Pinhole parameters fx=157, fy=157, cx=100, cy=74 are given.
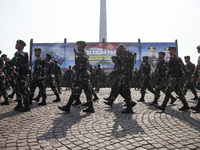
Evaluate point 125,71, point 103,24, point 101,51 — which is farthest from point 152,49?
point 125,71

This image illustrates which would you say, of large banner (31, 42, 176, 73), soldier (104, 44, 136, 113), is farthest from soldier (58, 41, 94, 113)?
large banner (31, 42, 176, 73)

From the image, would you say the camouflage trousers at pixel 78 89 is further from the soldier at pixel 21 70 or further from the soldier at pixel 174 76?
the soldier at pixel 174 76

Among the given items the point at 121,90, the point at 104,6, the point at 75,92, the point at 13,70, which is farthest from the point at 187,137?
the point at 104,6

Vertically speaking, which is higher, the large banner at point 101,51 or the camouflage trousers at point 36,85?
the large banner at point 101,51

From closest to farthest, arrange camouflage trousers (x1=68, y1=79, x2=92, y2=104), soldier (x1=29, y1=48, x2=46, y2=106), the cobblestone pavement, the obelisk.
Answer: the cobblestone pavement < camouflage trousers (x1=68, y1=79, x2=92, y2=104) < soldier (x1=29, y1=48, x2=46, y2=106) < the obelisk

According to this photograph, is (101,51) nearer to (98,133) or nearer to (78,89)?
(78,89)

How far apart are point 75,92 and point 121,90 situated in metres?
1.37

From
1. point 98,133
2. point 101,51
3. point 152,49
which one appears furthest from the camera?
point 101,51

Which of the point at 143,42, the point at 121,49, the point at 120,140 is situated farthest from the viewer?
the point at 143,42

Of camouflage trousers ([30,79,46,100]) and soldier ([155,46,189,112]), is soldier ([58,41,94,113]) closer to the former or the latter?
camouflage trousers ([30,79,46,100])

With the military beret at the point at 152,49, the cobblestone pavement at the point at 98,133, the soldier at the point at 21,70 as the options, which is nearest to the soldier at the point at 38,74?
the soldier at the point at 21,70

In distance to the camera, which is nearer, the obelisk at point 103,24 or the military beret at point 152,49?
the military beret at point 152,49

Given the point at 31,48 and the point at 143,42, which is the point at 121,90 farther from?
the point at 31,48

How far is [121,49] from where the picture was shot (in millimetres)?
4621
